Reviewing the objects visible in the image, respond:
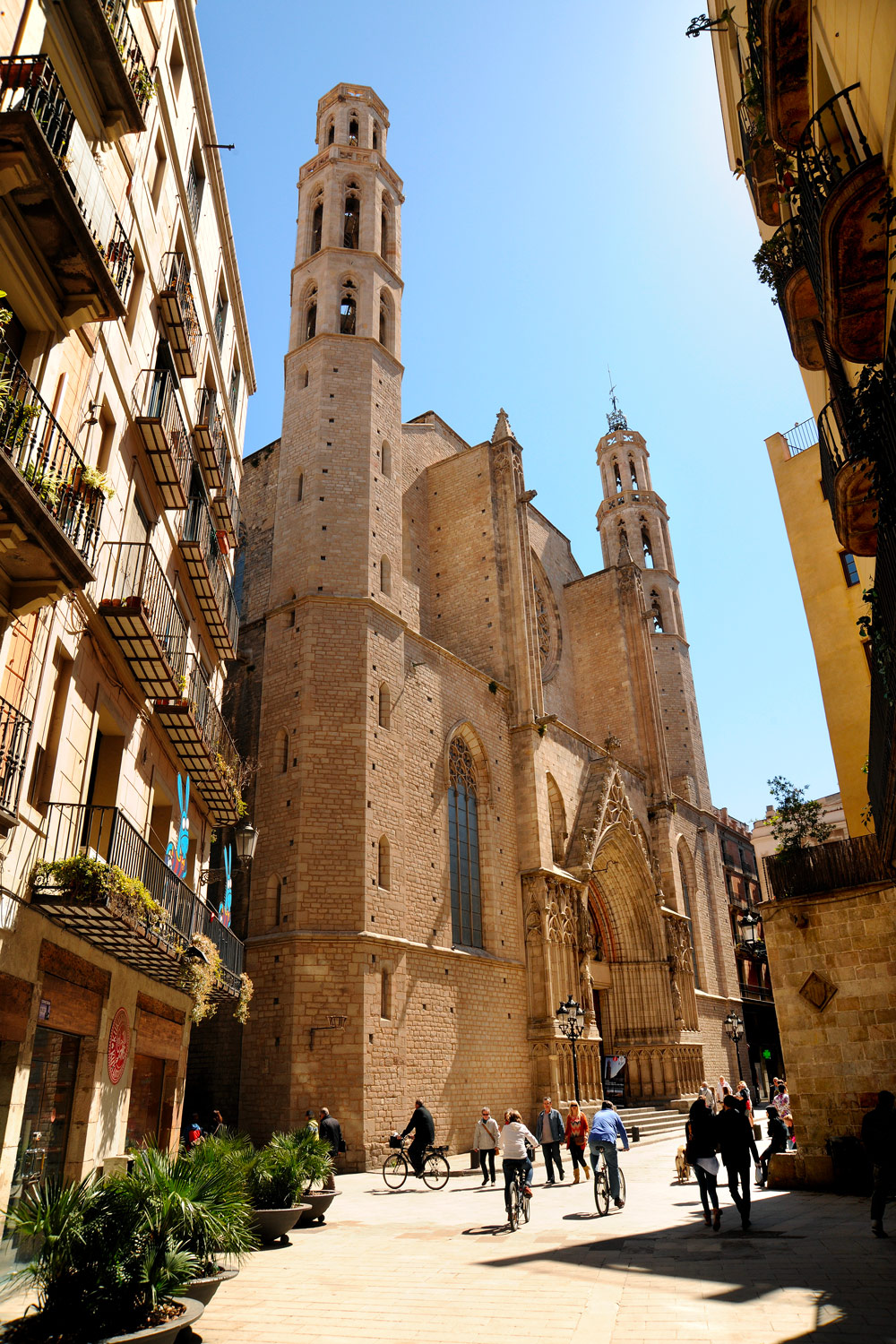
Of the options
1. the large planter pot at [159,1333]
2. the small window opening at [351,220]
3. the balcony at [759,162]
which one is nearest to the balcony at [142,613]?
the large planter pot at [159,1333]

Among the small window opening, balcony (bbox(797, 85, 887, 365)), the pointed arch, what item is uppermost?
the small window opening

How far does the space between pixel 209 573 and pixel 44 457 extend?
22.3 feet

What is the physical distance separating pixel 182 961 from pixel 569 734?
1879 cm

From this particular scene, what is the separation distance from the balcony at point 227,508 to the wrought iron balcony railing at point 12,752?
8.69 metres

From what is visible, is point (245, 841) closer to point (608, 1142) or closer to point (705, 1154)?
point (608, 1142)

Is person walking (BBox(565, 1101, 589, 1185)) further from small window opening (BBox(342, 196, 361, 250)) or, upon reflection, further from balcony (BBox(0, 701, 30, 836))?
small window opening (BBox(342, 196, 361, 250))

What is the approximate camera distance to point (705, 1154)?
9.44 meters

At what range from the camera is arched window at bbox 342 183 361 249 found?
26.2 meters

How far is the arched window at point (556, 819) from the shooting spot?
26016 mm

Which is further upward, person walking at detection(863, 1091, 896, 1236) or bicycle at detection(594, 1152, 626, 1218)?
person walking at detection(863, 1091, 896, 1236)

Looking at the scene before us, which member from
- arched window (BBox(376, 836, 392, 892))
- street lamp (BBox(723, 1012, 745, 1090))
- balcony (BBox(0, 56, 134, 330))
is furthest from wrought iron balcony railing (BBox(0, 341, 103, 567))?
street lamp (BBox(723, 1012, 745, 1090))

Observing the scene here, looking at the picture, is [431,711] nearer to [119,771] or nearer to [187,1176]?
[119,771]

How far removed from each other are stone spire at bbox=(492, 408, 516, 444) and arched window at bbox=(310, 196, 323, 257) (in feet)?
24.4

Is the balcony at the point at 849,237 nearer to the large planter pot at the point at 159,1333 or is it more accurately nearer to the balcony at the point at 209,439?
the large planter pot at the point at 159,1333
